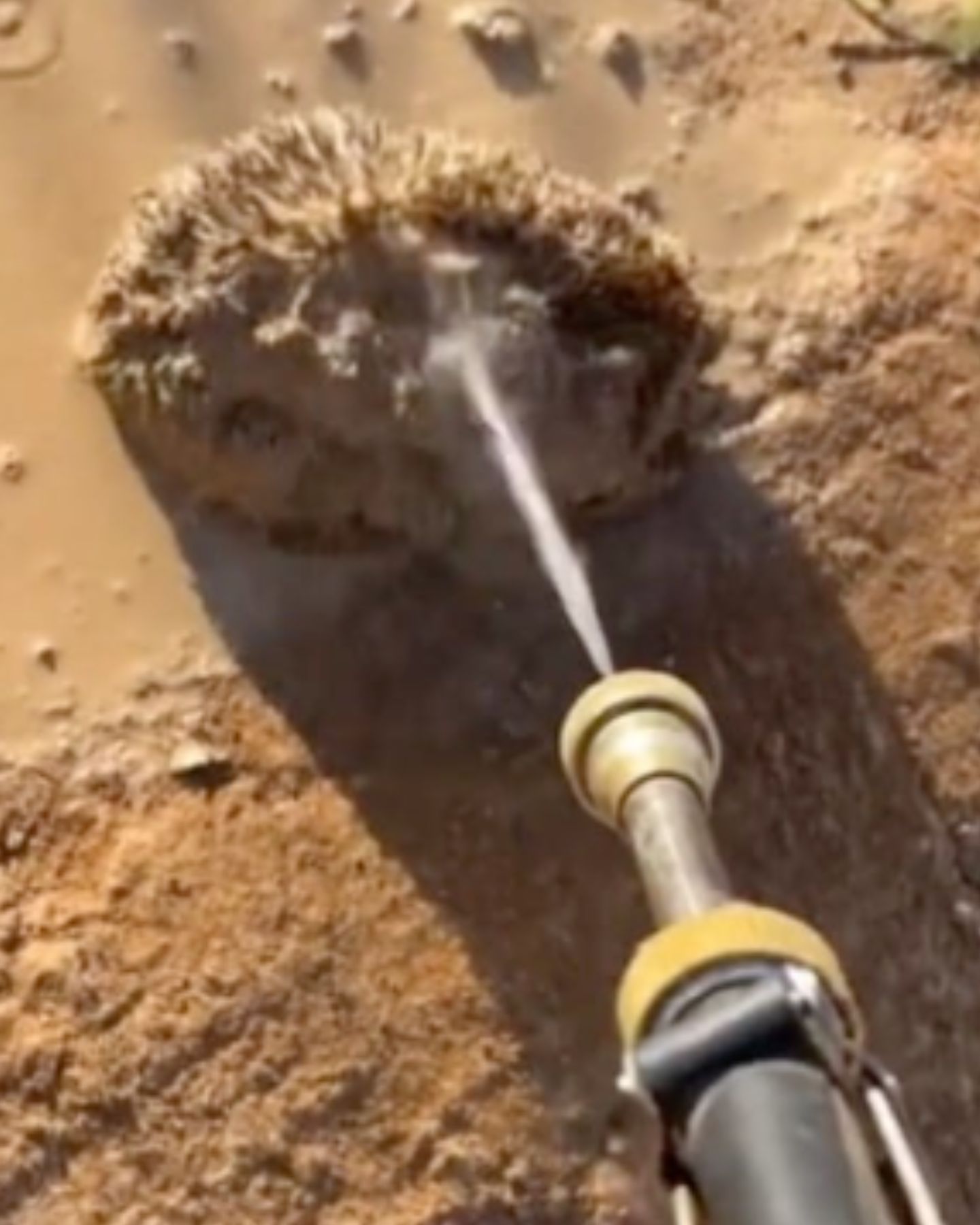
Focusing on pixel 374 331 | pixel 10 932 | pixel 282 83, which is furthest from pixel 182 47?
pixel 10 932

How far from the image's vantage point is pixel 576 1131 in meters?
1.86

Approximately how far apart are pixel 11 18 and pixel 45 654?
1.57 feet

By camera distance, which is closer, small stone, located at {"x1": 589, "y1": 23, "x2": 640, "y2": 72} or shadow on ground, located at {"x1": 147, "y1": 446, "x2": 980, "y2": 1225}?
shadow on ground, located at {"x1": 147, "y1": 446, "x2": 980, "y2": 1225}

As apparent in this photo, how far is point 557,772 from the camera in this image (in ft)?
6.23

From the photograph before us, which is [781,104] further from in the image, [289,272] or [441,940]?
[441,940]

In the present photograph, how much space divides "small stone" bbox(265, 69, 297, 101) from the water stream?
11.4 inches

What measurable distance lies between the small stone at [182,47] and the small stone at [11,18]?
4.2 inches

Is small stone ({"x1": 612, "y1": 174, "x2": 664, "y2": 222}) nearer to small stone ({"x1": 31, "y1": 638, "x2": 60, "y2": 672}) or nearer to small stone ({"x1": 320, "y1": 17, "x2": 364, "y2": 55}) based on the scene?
small stone ({"x1": 320, "y1": 17, "x2": 364, "y2": 55})

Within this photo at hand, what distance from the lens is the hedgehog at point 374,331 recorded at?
1.84 meters

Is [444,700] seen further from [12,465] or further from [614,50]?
[614,50]

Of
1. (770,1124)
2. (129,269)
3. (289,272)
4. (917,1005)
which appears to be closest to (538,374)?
(289,272)

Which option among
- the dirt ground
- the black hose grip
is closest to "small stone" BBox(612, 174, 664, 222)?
the dirt ground

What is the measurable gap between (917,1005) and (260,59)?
2.77 feet

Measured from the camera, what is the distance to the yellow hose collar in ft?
4.17
